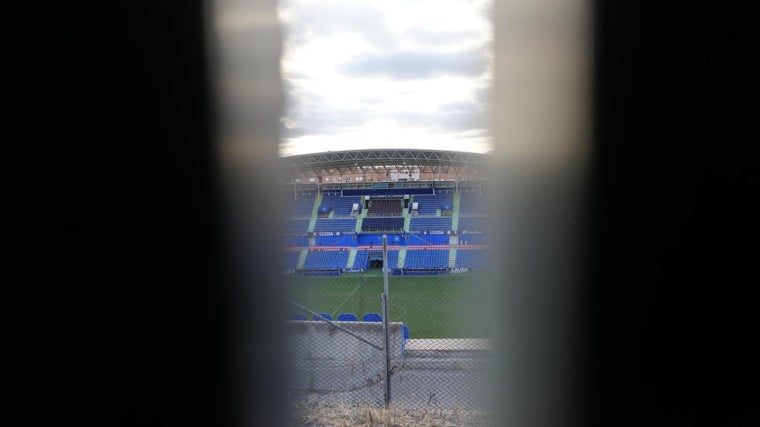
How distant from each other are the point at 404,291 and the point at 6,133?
797cm

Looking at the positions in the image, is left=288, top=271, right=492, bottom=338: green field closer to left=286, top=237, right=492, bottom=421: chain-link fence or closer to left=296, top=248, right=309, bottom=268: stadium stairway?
left=286, top=237, right=492, bottom=421: chain-link fence

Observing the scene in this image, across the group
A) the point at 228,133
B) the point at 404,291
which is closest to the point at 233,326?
the point at 228,133

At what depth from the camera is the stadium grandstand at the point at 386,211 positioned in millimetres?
1160

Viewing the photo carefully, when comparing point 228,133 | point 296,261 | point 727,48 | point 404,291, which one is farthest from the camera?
point 404,291

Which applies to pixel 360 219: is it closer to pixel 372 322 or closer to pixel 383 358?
pixel 372 322

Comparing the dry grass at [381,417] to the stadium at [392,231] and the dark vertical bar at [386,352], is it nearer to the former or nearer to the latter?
the dark vertical bar at [386,352]

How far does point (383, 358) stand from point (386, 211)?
25.5 feet

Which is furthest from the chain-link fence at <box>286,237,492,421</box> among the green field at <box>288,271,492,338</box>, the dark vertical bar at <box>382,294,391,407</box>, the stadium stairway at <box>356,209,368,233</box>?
the stadium stairway at <box>356,209,368,233</box>

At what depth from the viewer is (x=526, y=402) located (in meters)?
1.08

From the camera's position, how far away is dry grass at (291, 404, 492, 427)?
1.39 metres

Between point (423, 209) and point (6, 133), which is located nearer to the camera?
point (6, 133)

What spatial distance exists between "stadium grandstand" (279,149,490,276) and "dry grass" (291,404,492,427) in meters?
0.44

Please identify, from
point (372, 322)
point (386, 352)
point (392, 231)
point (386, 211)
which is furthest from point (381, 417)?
point (392, 231)

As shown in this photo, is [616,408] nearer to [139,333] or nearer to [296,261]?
[296,261]
